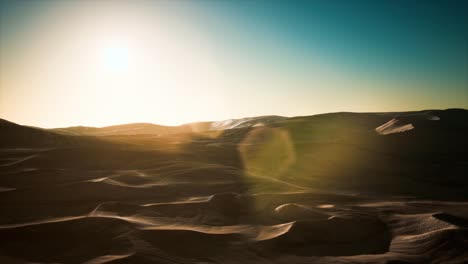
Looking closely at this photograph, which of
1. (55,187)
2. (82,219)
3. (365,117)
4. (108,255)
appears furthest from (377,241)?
(365,117)

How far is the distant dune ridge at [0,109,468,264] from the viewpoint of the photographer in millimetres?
3646

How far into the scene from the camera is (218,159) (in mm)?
12758

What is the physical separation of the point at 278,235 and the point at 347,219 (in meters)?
1.26

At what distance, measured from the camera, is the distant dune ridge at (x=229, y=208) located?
144 inches

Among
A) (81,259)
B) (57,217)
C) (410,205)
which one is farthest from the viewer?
(410,205)

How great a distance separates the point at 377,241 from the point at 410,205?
8.56 feet

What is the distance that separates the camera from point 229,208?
5500 mm

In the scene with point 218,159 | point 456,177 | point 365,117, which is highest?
point 365,117

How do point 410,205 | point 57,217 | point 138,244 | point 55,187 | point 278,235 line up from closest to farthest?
point 138,244
point 278,235
point 57,217
point 410,205
point 55,187

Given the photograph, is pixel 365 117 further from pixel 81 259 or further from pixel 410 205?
pixel 81 259

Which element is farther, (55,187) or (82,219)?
→ (55,187)

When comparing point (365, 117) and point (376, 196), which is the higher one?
point (365, 117)

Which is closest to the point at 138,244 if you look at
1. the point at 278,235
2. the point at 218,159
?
the point at 278,235

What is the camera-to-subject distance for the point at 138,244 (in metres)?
3.74
